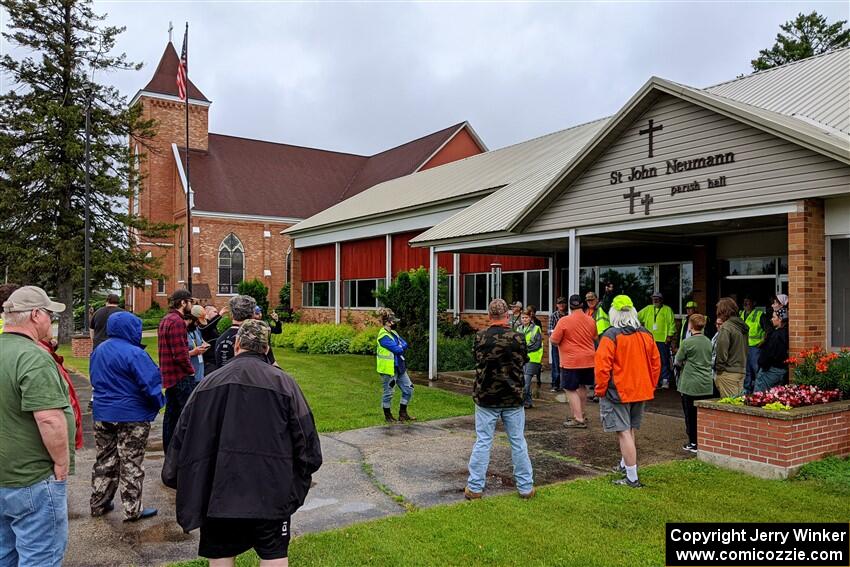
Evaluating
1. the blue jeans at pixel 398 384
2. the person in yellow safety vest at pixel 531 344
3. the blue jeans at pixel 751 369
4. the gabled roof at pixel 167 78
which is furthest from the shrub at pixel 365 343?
the gabled roof at pixel 167 78

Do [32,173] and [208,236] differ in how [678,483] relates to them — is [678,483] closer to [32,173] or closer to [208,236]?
[32,173]

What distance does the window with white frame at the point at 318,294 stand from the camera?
2883cm

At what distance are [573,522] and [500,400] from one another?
1.25 meters

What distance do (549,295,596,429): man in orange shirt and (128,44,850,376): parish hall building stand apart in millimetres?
2191

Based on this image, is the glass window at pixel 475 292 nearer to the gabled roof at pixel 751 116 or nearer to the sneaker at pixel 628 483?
the gabled roof at pixel 751 116

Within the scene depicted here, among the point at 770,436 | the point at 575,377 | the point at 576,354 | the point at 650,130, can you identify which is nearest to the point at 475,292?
the point at 650,130

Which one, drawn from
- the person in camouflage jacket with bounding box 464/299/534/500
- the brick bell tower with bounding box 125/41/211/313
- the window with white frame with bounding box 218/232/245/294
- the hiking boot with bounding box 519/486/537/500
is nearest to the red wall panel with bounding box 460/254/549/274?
the person in camouflage jacket with bounding box 464/299/534/500

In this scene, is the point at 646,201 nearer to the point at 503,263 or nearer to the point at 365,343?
the point at 503,263

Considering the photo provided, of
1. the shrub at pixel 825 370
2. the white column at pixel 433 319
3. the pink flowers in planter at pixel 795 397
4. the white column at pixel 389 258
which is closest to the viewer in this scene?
the pink flowers in planter at pixel 795 397

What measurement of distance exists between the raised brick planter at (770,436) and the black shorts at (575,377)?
7.73ft

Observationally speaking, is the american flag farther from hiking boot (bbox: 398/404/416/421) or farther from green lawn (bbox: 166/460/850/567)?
green lawn (bbox: 166/460/850/567)

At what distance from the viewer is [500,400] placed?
6.40 metres

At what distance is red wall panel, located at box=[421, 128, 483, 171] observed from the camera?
4116cm

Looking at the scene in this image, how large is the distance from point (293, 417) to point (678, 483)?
4.62 meters
